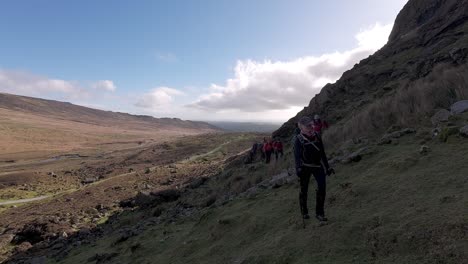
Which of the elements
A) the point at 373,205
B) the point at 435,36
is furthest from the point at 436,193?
the point at 435,36

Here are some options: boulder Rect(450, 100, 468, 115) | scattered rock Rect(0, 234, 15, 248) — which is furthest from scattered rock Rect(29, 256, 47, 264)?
boulder Rect(450, 100, 468, 115)

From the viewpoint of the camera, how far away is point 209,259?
979 cm

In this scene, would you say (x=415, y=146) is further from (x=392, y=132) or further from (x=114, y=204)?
(x=114, y=204)

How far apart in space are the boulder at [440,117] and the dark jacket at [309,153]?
25.0ft

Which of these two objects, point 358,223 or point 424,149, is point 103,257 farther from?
point 424,149

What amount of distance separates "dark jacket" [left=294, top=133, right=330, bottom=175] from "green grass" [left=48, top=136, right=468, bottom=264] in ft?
4.50

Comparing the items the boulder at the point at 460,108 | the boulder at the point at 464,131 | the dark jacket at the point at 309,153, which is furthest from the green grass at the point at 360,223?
the boulder at the point at 460,108

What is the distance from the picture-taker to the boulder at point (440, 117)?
14062 mm

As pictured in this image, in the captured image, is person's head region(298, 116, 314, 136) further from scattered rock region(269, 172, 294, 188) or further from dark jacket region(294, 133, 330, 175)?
scattered rock region(269, 172, 294, 188)

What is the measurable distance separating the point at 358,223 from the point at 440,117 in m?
8.29

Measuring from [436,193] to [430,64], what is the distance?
71.5 feet

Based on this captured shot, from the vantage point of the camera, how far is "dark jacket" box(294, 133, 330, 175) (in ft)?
28.6

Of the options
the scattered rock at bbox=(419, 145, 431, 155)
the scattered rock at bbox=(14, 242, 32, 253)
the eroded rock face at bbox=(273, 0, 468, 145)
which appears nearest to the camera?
the scattered rock at bbox=(419, 145, 431, 155)

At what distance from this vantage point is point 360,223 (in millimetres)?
8094
